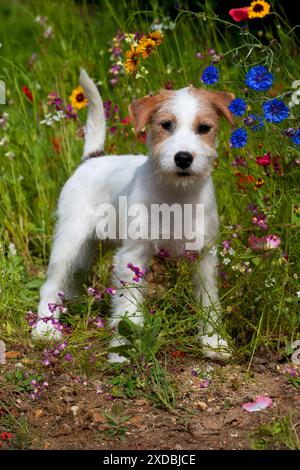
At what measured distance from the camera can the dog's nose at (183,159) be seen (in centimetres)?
365

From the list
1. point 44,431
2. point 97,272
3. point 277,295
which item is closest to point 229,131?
point 97,272

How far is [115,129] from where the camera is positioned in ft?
17.9

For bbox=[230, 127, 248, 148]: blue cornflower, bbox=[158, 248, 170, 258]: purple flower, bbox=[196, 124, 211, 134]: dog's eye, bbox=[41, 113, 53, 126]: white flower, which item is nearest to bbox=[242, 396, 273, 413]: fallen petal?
bbox=[158, 248, 170, 258]: purple flower

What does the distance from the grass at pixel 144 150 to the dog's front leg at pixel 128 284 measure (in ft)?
0.24

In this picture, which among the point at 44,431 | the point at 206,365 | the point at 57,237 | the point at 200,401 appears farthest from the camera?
the point at 57,237

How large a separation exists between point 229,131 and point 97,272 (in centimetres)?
127

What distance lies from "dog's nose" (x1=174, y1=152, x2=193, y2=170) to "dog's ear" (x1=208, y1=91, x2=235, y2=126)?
0.44 metres

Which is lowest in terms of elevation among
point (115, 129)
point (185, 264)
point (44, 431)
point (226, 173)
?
point (44, 431)

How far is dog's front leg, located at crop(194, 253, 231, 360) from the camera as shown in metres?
3.84

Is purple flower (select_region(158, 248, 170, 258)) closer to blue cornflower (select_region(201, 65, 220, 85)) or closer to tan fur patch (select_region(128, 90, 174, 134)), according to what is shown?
tan fur patch (select_region(128, 90, 174, 134))

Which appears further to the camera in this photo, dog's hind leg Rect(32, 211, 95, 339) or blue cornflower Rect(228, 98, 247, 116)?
dog's hind leg Rect(32, 211, 95, 339)

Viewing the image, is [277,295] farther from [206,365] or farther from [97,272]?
[97,272]

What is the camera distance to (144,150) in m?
5.32

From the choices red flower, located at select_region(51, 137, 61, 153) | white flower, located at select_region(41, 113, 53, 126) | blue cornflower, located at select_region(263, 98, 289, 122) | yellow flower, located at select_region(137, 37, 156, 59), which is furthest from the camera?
red flower, located at select_region(51, 137, 61, 153)
